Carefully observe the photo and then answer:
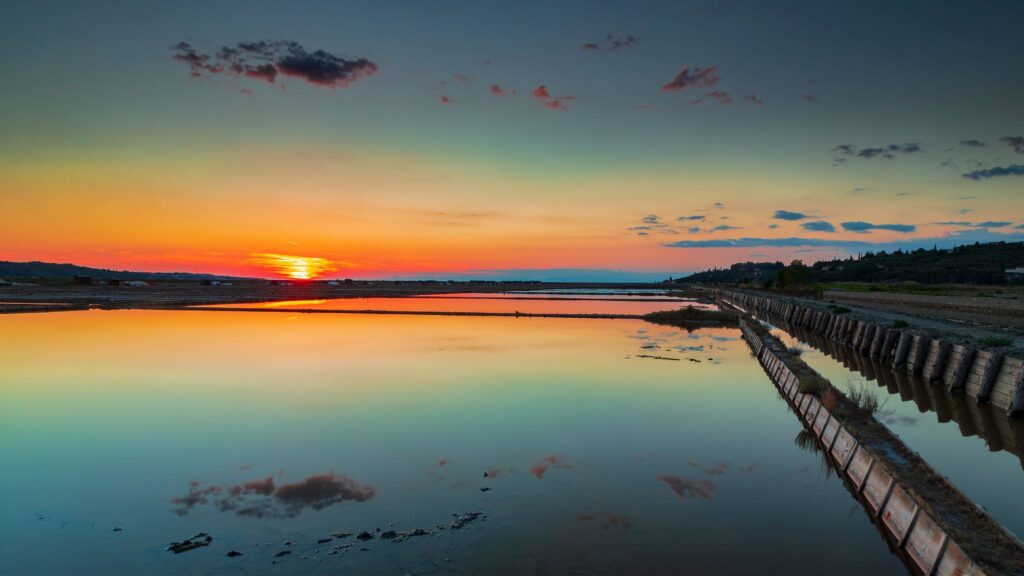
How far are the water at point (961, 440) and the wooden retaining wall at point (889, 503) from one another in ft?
3.71

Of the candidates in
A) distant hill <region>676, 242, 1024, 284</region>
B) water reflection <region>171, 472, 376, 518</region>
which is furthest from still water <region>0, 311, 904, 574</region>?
distant hill <region>676, 242, 1024, 284</region>

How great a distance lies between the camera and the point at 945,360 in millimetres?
19266

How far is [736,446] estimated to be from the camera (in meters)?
12.7

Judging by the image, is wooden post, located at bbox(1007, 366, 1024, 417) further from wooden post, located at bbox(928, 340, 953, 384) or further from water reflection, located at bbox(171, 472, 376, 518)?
Answer: water reflection, located at bbox(171, 472, 376, 518)

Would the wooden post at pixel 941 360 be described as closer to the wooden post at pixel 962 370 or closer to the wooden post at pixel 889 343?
the wooden post at pixel 962 370

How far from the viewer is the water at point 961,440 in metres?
9.76

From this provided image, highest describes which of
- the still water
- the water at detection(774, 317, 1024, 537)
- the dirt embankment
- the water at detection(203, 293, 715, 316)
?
the dirt embankment

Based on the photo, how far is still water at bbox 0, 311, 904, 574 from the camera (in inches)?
295

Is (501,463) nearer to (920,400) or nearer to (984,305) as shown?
(920,400)

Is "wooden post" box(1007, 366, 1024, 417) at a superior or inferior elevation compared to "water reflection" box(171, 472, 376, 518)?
superior

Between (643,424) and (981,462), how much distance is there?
259 inches

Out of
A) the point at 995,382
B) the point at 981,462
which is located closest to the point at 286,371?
the point at 981,462

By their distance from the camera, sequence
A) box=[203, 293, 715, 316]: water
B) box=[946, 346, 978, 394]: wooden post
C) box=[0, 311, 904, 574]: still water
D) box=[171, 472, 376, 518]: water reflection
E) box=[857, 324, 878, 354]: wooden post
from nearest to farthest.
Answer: box=[0, 311, 904, 574]: still water
box=[171, 472, 376, 518]: water reflection
box=[946, 346, 978, 394]: wooden post
box=[857, 324, 878, 354]: wooden post
box=[203, 293, 715, 316]: water

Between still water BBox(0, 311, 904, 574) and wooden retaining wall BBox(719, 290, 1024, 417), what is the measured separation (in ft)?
17.6
